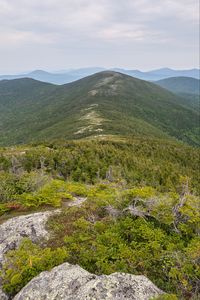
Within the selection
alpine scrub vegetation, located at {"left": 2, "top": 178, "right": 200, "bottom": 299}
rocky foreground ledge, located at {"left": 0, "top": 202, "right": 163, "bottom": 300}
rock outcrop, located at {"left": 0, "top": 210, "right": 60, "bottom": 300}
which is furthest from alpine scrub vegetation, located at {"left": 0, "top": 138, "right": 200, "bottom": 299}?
rocky foreground ledge, located at {"left": 0, "top": 202, "right": 163, "bottom": 300}

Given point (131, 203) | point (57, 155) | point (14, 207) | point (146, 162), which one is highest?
point (131, 203)

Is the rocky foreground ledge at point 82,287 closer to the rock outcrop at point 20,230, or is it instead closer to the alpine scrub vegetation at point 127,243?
the alpine scrub vegetation at point 127,243

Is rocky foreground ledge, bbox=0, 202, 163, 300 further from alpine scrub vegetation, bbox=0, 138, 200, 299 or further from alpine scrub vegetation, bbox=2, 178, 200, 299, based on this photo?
alpine scrub vegetation, bbox=2, 178, 200, 299

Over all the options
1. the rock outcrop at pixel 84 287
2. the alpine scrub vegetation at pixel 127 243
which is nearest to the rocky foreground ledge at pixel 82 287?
the rock outcrop at pixel 84 287

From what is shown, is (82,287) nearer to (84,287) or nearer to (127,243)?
(84,287)

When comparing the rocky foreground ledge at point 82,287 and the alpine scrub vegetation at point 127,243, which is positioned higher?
the rocky foreground ledge at point 82,287

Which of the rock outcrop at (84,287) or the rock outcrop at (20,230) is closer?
the rock outcrop at (84,287)

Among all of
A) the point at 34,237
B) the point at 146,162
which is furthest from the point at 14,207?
the point at 146,162

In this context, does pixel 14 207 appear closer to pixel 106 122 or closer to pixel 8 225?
pixel 8 225
